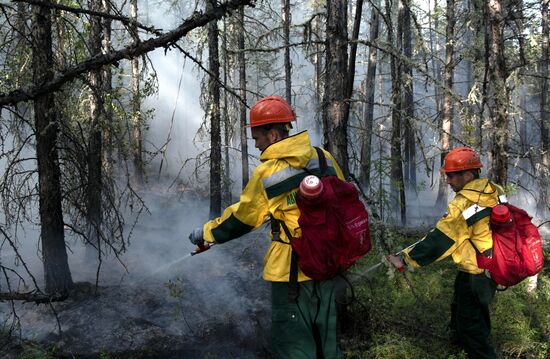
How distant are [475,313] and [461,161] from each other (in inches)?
65.5

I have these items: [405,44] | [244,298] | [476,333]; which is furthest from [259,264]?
[405,44]

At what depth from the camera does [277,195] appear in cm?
317

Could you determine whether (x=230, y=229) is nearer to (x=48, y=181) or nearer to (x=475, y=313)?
(x=475, y=313)

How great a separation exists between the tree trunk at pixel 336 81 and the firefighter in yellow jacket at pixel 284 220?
1.80 meters

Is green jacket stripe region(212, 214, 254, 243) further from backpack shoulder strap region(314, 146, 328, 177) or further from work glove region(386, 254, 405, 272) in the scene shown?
work glove region(386, 254, 405, 272)

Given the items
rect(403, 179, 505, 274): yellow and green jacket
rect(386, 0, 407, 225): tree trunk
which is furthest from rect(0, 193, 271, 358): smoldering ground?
rect(386, 0, 407, 225): tree trunk

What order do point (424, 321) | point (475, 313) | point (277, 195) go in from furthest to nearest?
point (424, 321), point (475, 313), point (277, 195)

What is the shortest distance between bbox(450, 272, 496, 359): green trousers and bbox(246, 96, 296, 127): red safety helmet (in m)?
2.80

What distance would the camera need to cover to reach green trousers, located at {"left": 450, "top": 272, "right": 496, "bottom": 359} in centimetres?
446

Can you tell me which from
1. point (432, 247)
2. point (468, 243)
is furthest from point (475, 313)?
point (432, 247)

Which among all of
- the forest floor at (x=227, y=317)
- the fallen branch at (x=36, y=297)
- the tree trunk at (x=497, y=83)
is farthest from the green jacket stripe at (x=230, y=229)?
the tree trunk at (x=497, y=83)

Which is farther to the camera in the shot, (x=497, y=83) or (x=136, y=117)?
(x=136, y=117)

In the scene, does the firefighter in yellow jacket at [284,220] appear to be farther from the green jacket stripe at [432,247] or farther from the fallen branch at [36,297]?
the green jacket stripe at [432,247]

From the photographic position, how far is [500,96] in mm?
5641
